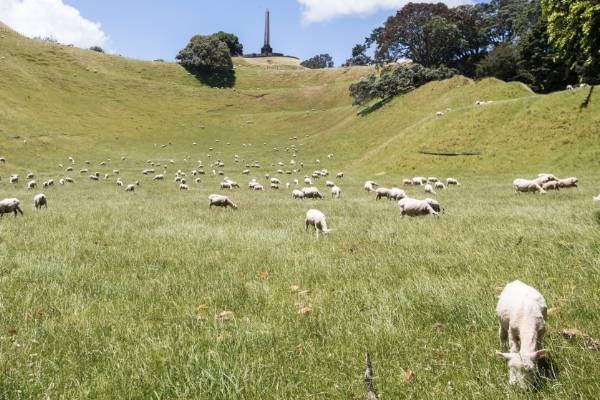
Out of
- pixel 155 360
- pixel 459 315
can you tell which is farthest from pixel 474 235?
pixel 155 360

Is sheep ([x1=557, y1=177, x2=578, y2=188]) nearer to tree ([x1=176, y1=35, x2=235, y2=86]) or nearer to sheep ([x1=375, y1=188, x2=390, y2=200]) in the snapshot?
sheep ([x1=375, y1=188, x2=390, y2=200])

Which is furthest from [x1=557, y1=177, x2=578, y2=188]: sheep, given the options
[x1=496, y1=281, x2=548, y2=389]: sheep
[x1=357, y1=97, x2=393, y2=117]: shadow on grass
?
[x1=357, y1=97, x2=393, y2=117]: shadow on grass

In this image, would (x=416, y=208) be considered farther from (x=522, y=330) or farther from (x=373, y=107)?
(x=373, y=107)

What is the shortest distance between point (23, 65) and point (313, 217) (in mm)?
89927

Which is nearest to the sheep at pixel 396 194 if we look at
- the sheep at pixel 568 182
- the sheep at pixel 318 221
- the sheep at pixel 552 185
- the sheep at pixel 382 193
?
the sheep at pixel 382 193

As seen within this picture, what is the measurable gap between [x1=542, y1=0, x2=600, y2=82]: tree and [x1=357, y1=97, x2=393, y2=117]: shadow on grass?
5193 cm

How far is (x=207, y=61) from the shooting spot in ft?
352

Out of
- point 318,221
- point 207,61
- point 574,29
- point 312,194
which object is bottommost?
point 312,194

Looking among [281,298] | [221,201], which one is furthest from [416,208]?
[281,298]

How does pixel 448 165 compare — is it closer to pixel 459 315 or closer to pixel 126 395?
pixel 459 315

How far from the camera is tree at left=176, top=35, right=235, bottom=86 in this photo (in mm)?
107250

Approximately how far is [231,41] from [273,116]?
102 m

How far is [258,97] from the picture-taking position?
9644cm

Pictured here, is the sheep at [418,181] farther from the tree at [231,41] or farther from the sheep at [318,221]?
the tree at [231,41]
